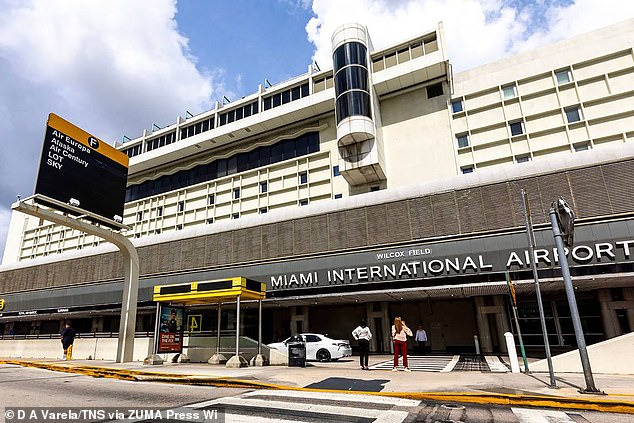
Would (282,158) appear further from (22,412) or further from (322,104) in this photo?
(22,412)

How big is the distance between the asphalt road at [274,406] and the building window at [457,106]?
93.1ft

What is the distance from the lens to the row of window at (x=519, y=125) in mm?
27156

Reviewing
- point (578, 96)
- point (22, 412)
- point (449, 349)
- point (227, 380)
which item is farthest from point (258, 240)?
point (578, 96)

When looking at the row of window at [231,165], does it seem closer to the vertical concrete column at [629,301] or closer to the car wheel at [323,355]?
the car wheel at [323,355]

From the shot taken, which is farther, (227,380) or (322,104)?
(322,104)

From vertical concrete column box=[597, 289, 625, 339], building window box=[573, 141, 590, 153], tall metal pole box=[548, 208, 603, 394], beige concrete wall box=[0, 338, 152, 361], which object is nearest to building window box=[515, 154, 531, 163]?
building window box=[573, 141, 590, 153]

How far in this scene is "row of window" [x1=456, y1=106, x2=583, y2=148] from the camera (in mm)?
27156

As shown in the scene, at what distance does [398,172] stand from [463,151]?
539 centimetres

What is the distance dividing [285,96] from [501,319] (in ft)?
91.9

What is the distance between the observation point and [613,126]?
1024 inches

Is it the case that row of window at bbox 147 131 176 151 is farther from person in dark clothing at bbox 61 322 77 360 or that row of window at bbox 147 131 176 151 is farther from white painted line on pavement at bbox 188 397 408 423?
white painted line on pavement at bbox 188 397 408 423

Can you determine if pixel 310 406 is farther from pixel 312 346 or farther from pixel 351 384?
pixel 312 346

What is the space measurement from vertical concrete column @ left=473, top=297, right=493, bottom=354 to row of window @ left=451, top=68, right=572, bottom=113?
16.6 metres

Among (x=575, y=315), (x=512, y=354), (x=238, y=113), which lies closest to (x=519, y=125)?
(x=512, y=354)
